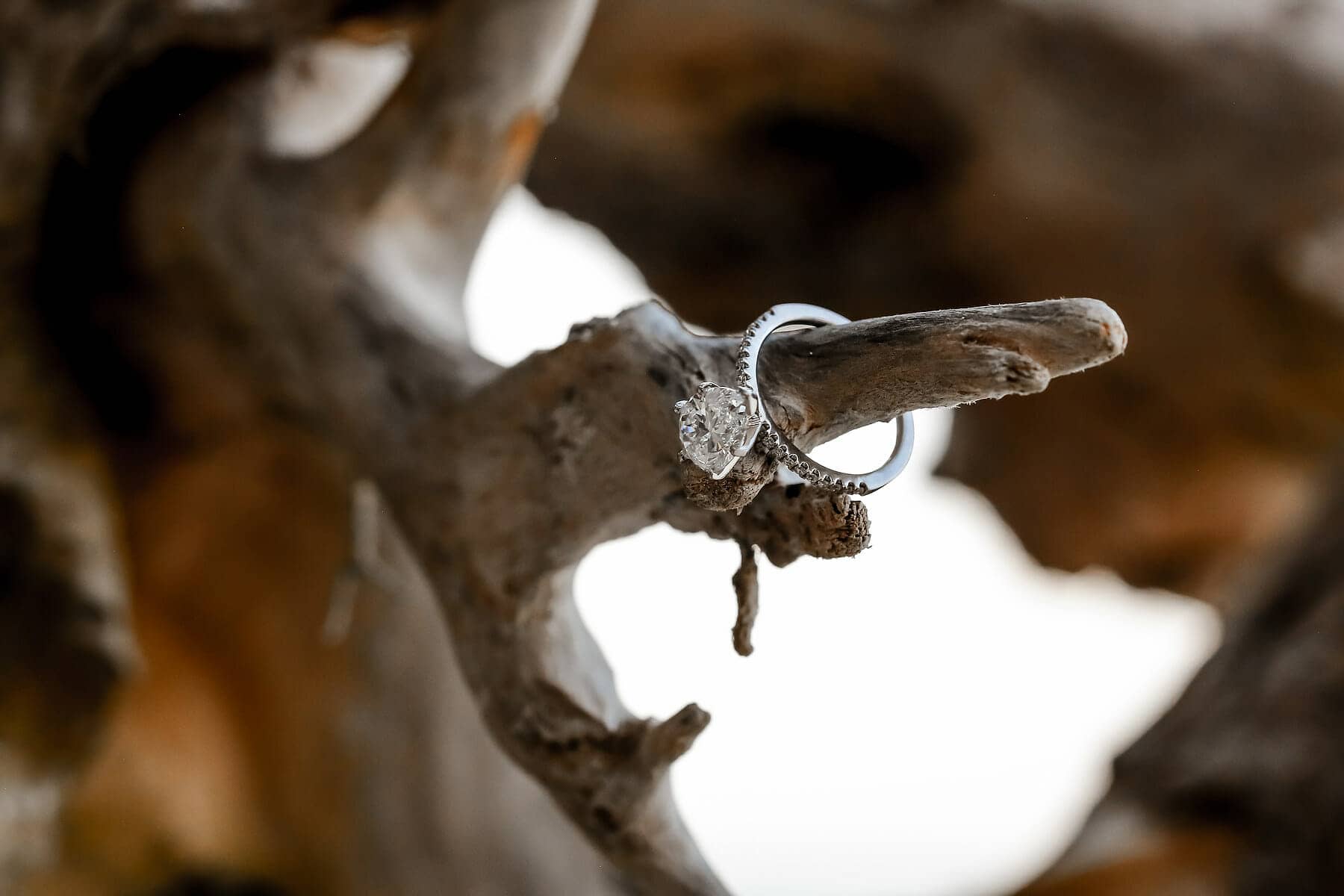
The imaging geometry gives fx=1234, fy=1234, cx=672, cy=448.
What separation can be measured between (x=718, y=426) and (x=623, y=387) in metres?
0.12

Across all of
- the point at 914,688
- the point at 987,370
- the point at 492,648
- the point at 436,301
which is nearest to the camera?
the point at 987,370

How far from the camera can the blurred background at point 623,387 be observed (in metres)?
0.94

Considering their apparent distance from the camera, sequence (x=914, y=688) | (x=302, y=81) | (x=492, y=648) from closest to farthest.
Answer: (x=492, y=648) < (x=302, y=81) < (x=914, y=688)

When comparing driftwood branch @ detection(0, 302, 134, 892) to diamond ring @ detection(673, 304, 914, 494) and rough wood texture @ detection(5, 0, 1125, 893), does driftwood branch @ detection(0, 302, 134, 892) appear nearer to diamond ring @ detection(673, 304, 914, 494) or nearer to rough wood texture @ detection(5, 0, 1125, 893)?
rough wood texture @ detection(5, 0, 1125, 893)

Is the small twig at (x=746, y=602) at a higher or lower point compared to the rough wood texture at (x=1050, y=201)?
lower

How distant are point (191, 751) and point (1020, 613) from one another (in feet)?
4.02

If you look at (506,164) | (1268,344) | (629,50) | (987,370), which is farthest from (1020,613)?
(987,370)

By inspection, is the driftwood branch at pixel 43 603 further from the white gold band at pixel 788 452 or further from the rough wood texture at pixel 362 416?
the white gold band at pixel 788 452

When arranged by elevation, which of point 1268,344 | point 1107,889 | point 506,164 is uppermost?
point 1268,344

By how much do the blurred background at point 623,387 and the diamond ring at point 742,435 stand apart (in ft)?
0.22

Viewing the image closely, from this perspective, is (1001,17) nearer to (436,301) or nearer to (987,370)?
(436,301)

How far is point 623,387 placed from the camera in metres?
0.65

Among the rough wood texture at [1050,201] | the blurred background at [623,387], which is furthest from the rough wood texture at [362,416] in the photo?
the rough wood texture at [1050,201]

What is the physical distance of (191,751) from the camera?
1166 mm
